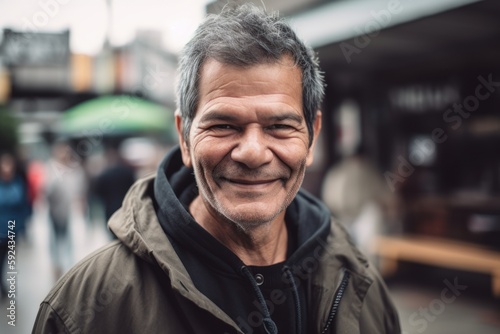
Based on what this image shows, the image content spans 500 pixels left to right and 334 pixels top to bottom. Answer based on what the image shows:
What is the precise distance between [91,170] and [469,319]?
9.00 m

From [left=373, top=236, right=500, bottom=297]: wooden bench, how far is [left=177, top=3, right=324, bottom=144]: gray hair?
4.85 m

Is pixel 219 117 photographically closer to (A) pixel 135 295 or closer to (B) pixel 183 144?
(B) pixel 183 144

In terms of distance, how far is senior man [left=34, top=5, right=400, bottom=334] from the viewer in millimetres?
1426

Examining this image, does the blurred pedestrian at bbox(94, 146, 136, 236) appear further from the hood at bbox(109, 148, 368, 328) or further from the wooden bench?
the hood at bbox(109, 148, 368, 328)

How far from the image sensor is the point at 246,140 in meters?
1.50

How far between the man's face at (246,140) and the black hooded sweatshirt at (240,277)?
0.13 metres

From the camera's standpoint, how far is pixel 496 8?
4.76 metres

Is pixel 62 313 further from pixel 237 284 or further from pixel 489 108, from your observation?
pixel 489 108

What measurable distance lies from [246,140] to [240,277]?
0.48 meters

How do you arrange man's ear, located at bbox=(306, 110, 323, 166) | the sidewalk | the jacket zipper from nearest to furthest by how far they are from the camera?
1. the jacket zipper
2. man's ear, located at bbox=(306, 110, 323, 166)
3. the sidewalk

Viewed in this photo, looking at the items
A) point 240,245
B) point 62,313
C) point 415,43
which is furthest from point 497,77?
point 62,313

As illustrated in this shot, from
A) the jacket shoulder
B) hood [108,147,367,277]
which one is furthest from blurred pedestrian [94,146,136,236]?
the jacket shoulder

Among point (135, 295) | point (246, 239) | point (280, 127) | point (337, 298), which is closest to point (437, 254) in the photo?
point (337, 298)

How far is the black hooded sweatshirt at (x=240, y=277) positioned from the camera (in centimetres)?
154
